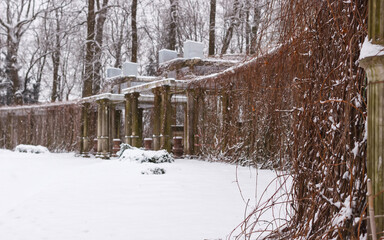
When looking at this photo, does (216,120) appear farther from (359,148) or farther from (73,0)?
(73,0)

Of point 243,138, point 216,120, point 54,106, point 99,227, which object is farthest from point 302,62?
point 54,106

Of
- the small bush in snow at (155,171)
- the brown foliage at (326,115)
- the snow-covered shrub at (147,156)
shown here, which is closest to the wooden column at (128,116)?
the snow-covered shrub at (147,156)

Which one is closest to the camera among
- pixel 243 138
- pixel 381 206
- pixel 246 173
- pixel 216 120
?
pixel 381 206

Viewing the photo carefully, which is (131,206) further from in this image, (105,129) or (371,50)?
(105,129)

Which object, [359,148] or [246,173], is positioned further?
[246,173]

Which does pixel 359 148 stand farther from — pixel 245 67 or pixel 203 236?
pixel 245 67

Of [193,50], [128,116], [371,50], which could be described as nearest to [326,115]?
[371,50]

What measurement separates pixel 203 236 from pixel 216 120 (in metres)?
7.31

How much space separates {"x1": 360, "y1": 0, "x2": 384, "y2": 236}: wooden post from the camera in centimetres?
193

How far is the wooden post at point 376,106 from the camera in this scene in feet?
6.35

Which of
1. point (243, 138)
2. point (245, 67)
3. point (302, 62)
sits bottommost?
point (243, 138)

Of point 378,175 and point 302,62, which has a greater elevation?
point 302,62

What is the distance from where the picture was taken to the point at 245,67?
340 inches

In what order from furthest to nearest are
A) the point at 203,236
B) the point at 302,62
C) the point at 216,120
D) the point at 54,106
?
the point at 54,106, the point at 216,120, the point at 203,236, the point at 302,62
